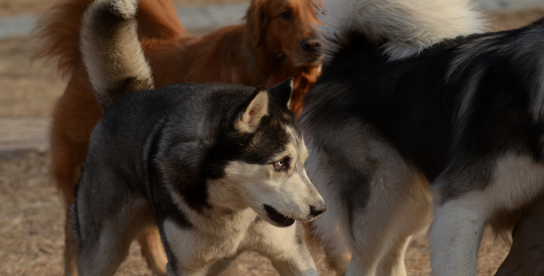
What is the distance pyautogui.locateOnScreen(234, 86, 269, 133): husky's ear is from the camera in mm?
2809

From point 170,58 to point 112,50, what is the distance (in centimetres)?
162

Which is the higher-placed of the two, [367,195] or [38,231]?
[367,195]

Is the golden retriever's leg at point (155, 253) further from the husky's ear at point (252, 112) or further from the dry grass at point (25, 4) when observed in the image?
the dry grass at point (25, 4)

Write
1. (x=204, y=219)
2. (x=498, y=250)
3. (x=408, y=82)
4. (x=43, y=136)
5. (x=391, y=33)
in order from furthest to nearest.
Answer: (x=43, y=136)
(x=498, y=250)
(x=391, y=33)
(x=408, y=82)
(x=204, y=219)

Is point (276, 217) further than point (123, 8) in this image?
No

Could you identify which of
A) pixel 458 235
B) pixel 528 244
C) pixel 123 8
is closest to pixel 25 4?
pixel 123 8

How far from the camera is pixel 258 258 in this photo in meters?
5.46

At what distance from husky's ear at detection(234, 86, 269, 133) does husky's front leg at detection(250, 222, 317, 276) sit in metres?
0.54

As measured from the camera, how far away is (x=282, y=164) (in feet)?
9.48

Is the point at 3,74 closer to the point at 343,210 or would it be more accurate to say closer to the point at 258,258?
the point at 258,258

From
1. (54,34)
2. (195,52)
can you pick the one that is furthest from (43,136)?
(195,52)

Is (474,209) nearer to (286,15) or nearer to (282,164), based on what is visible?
(282,164)

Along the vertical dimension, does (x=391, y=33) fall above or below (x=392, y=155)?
above

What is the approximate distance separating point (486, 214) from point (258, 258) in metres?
2.69
